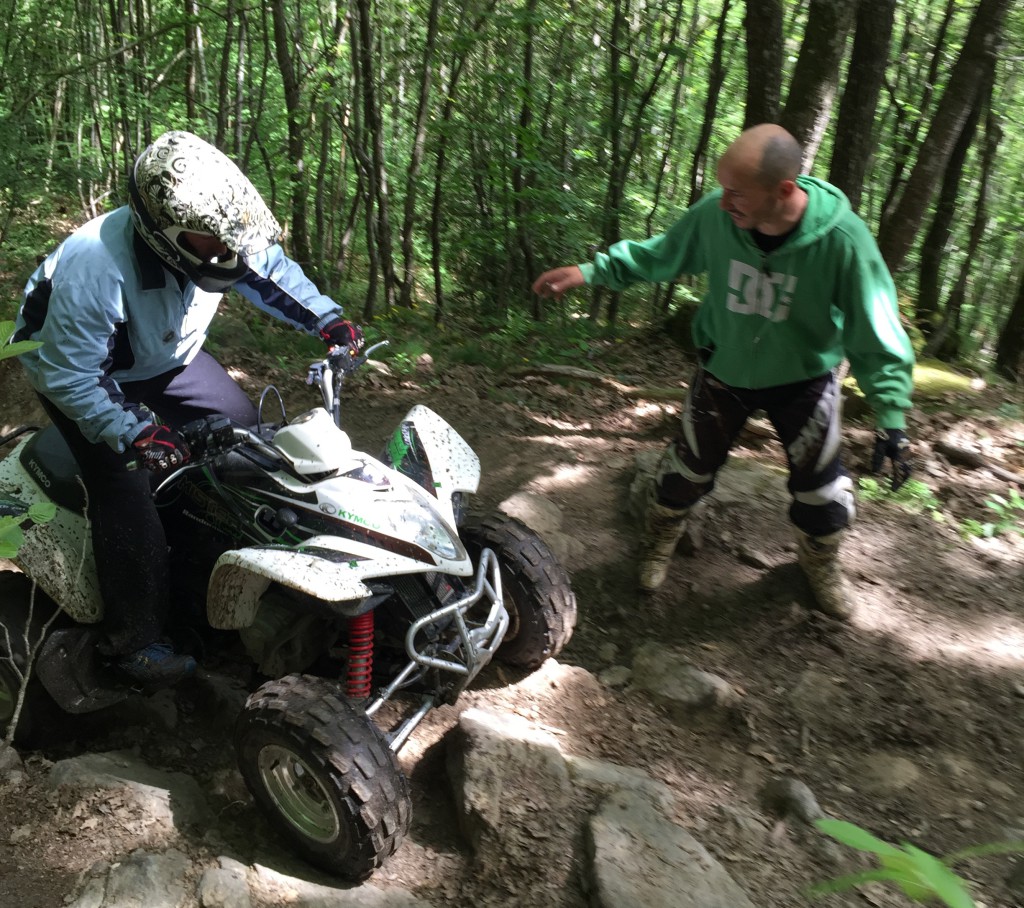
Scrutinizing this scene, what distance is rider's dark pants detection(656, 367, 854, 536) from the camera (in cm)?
349

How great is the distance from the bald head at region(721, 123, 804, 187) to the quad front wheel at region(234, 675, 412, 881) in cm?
247

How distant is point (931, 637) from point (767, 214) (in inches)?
92.4

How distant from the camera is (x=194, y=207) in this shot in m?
2.65

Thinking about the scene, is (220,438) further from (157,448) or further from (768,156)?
(768,156)

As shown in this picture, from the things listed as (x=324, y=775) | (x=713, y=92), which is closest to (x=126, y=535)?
(x=324, y=775)

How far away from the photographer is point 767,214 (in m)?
3.09

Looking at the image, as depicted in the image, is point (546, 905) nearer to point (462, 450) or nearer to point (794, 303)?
point (462, 450)

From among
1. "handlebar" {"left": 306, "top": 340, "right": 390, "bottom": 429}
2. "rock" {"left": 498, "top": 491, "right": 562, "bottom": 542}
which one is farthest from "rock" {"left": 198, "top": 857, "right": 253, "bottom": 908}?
"rock" {"left": 498, "top": 491, "right": 562, "bottom": 542}

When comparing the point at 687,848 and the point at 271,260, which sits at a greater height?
the point at 271,260

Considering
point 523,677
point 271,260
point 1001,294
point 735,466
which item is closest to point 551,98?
point 735,466

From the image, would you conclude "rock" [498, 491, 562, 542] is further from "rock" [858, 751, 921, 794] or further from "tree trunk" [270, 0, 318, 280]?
"tree trunk" [270, 0, 318, 280]

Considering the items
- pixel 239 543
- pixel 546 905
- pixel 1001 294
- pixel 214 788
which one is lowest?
pixel 1001 294

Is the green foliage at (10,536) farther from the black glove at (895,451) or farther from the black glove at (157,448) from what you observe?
the black glove at (895,451)

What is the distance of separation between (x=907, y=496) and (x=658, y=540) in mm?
2182
